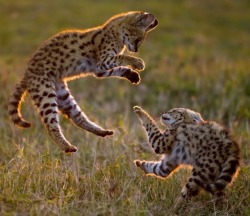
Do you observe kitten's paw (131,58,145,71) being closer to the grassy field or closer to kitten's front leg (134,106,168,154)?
kitten's front leg (134,106,168,154)

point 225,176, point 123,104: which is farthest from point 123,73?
point 123,104

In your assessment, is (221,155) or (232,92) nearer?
(221,155)

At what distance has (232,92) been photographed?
14.4 metres

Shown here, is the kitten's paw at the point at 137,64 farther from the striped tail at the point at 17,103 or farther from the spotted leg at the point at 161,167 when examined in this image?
the striped tail at the point at 17,103

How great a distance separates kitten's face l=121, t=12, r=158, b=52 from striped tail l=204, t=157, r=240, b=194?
2.27 meters

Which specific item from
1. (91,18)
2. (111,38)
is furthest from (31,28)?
(111,38)

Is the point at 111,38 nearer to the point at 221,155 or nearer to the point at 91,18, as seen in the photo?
the point at 221,155

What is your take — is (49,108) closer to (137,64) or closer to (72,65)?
(72,65)

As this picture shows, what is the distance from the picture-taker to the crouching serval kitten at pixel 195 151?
780cm

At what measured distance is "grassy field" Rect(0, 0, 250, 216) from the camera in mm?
7734

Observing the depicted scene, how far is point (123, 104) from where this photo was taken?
1416 centimetres

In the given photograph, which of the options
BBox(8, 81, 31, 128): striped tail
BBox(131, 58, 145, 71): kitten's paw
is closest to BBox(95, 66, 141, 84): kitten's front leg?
BBox(131, 58, 145, 71): kitten's paw

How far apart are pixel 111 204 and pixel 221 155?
1.43 m

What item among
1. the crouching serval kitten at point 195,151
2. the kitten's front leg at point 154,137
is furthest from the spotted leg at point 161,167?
the kitten's front leg at point 154,137
